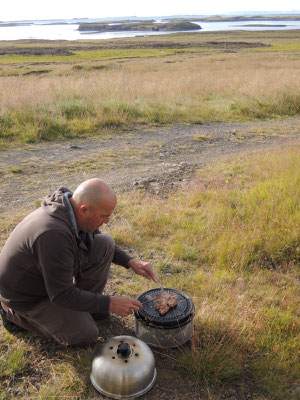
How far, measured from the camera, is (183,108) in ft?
40.7

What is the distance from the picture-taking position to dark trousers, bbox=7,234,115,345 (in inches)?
113

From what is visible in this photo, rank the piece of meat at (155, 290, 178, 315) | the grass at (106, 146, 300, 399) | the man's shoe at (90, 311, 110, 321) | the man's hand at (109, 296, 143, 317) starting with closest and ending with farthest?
the man's hand at (109, 296, 143, 317)
the grass at (106, 146, 300, 399)
the piece of meat at (155, 290, 178, 315)
the man's shoe at (90, 311, 110, 321)

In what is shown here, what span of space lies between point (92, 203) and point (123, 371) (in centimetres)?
114

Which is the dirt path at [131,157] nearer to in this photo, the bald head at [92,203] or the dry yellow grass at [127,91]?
the dry yellow grass at [127,91]

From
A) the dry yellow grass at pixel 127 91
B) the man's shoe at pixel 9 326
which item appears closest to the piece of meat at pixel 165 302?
the man's shoe at pixel 9 326

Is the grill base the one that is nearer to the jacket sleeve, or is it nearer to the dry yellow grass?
the jacket sleeve

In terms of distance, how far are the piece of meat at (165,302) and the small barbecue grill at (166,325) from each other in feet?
0.12

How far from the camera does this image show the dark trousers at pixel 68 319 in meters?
2.88

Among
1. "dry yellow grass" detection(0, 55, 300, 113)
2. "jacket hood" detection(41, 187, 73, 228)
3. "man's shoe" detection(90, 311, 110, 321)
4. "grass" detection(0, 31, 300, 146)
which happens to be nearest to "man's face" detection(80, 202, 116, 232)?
"jacket hood" detection(41, 187, 73, 228)

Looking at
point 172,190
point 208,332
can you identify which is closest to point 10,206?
point 172,190

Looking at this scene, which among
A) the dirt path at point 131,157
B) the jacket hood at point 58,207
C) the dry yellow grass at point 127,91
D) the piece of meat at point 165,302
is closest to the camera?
the jacket hood at point 58,207

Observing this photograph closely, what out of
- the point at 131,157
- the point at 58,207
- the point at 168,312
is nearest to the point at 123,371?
the point at 168,312

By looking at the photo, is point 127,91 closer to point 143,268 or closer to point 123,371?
point 143,268

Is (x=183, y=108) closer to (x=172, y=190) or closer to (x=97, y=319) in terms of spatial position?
(x=172, y=190)
